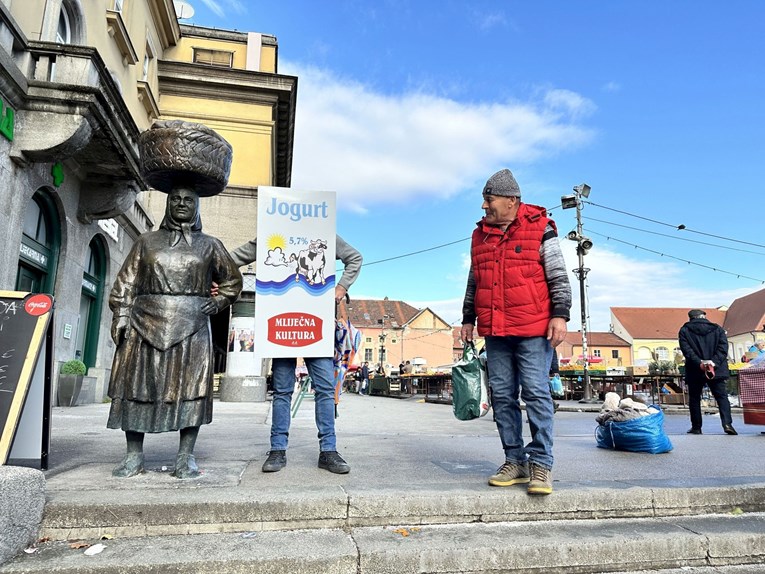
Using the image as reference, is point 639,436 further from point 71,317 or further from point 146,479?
point 71,317

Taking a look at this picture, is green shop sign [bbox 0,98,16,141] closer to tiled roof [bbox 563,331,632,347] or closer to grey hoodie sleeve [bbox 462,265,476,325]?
grey hoodie sleeve [bbox 462,265,476,325]


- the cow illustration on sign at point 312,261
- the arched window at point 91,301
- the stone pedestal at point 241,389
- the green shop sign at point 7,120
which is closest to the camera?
the cow illustration on sign at point 312,261

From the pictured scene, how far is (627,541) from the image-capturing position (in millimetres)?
2762

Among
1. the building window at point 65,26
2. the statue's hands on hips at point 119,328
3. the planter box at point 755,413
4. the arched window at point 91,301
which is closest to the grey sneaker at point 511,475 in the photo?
the statue's hands on hips at point 119,328

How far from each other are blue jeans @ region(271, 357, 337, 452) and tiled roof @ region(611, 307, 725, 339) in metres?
84.6

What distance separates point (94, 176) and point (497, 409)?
984 cm

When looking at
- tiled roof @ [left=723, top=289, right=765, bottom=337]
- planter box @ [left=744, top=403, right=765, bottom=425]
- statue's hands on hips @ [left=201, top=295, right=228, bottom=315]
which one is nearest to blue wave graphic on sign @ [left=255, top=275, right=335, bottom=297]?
statue's hands on hips @ [left=201, top=295, right=228, bottom=315]

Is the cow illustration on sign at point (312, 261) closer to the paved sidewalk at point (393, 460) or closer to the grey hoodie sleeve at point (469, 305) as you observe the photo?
the grey hoodie sleeve at point (469, 305)

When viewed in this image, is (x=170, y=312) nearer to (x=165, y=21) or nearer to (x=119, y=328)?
(x=119, y=328)

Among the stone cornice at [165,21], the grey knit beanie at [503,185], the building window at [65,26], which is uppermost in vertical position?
the stone cornice at [165,21]

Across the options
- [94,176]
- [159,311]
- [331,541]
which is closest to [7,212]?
[94,176]

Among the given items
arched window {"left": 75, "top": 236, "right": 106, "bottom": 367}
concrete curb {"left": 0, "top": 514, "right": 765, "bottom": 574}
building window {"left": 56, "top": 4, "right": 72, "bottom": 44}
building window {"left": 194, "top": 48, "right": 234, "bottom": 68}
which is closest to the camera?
concrete curb {"left": 0, "top": 514, "right": 765, "bottom": 574}

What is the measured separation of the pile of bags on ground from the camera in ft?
17.5

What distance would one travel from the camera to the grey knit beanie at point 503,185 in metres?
3.66
